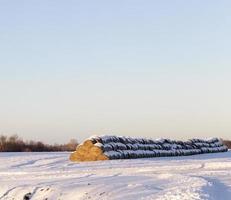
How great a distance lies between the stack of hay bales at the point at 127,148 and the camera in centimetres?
2409

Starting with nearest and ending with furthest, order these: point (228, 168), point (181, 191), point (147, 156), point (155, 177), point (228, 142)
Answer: point (181, 191) < point (155, 177) < point (228, 168) < point (147, 156) < point (228, 142)

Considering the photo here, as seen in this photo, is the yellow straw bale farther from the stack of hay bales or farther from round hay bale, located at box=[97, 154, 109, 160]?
round hay bale, located at box=[97, 154, 109, 160]

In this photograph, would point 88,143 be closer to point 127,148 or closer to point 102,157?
point 102,157

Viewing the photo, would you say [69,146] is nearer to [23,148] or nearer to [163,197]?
[23,148]

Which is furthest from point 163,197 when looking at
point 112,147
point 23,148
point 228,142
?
point 228,142

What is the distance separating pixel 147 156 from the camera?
27.2m

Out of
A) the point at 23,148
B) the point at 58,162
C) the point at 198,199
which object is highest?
the point at 23,148

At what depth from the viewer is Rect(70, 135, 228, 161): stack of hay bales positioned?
79.0 feet

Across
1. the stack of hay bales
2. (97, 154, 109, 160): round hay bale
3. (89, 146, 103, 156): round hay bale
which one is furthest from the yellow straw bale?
(97, 154, 109, 160): round hay bale

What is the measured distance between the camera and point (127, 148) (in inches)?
1032

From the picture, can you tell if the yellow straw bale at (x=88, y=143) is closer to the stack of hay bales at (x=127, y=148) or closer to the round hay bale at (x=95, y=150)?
the stack of hay bales at (x=127, y=148)

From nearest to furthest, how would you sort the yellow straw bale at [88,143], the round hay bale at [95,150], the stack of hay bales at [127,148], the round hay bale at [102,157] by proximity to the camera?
the round hay bale at [102,157]
the round hay bale at [95,150]
the stack of hay bales at [127,148]
the yellow straw bale at [88,143]

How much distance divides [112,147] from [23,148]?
14601 mm

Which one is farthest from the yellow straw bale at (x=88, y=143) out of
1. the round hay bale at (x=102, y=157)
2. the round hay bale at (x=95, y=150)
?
the round hay bale at (x=102, y=157)
